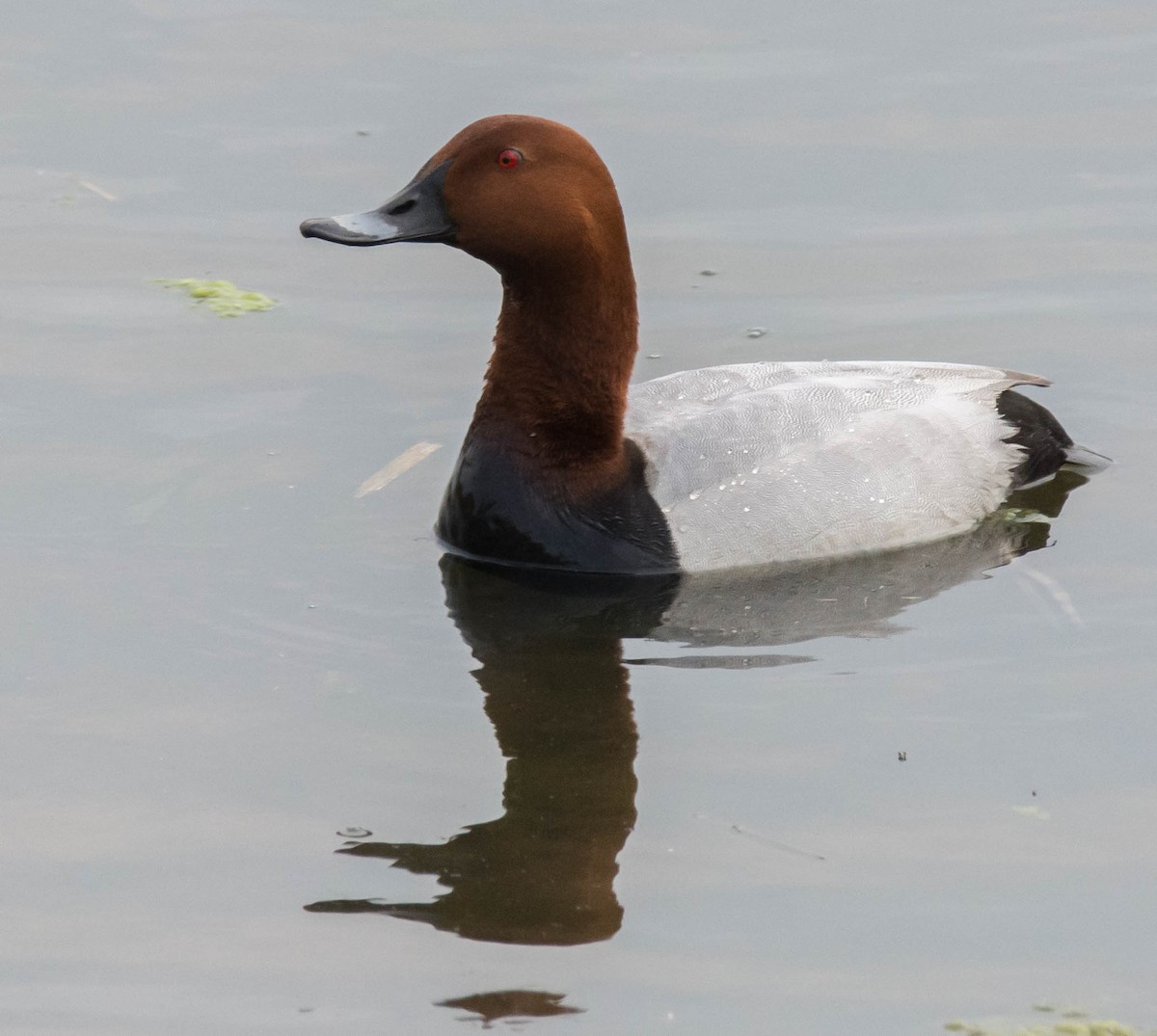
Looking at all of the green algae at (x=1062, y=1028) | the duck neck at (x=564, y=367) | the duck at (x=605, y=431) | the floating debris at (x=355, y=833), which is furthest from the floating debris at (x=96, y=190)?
the green algae at (x=1062, y=1028)

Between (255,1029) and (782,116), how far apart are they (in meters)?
7.29

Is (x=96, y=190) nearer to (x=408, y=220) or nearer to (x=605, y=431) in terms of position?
(x=408, y=220)

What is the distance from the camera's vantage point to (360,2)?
11945mm

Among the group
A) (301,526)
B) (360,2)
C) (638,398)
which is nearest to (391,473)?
(301,526)

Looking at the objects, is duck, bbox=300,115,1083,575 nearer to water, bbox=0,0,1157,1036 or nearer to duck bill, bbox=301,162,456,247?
duck bill, bbox=301,162,456,247

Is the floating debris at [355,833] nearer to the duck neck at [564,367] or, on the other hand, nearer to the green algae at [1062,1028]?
the green algae at [1062,1028]

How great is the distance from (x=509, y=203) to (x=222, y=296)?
2940 millimetres

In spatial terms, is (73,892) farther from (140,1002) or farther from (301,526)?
(301,526)

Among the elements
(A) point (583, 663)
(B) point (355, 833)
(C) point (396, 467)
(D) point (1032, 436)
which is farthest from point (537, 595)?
(D) point (1032, 436)

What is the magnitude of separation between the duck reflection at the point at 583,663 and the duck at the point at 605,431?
126 mm

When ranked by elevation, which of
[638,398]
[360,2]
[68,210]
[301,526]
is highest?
[360,2]

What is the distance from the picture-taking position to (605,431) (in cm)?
688

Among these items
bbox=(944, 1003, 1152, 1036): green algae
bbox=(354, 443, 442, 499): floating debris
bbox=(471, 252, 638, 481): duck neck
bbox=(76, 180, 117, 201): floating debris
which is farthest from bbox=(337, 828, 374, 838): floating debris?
bbox=(76, 180, 117, 201): floating debris

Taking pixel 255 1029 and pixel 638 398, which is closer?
pixel 255 1029
